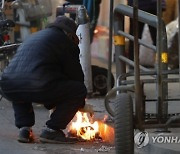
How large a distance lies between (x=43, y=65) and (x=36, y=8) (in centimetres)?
303

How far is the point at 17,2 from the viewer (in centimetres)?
877

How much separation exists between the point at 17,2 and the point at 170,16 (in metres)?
4.56

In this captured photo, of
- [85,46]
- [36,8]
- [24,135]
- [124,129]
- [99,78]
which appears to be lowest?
[99,78]

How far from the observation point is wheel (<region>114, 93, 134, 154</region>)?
198 inches

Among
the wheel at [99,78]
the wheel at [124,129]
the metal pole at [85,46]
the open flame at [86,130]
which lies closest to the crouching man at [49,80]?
the open flame at [86,130]

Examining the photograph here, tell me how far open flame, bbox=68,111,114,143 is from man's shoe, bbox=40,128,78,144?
0.87ft

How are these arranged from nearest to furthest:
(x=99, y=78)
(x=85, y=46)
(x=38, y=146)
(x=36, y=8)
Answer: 1. (x=38, y=146)
2. (x=85, y=46)
3. (x=99, y=78)
4. (x=36, y=8)

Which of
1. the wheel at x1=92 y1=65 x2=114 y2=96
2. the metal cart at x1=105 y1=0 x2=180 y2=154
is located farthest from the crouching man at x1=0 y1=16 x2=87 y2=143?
the wheel at x1=92 y1=65 x2=114 y2=96

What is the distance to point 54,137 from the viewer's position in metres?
6.36

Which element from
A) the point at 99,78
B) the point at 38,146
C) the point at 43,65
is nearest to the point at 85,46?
the point at 99,78

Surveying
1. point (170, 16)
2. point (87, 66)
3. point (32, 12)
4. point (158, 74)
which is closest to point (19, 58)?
point (158, 74)

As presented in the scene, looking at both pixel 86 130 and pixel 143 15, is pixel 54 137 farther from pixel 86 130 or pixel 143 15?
pixel 143 15

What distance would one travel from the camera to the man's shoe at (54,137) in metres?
6.36

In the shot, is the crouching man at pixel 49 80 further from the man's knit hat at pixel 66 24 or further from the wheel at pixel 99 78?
the wheel at pixel 99 78
